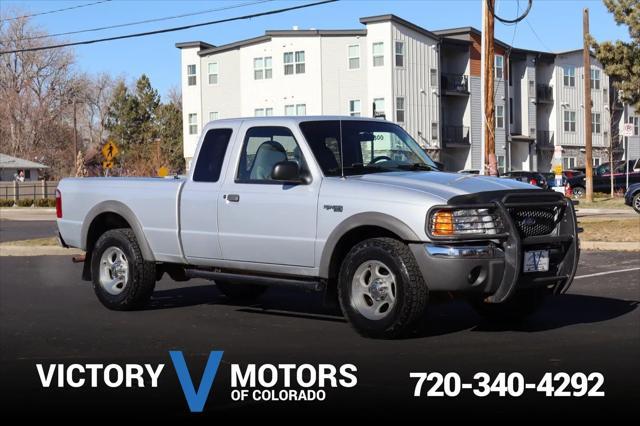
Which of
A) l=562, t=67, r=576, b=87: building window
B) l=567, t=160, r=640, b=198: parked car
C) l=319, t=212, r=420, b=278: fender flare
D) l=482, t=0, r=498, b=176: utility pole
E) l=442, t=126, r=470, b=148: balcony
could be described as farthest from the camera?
l=562, t=67, r=576, b=87: building window

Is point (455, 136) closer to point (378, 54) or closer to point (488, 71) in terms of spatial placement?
point (378, 54)

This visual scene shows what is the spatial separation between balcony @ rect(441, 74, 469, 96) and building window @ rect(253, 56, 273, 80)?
1093 cm

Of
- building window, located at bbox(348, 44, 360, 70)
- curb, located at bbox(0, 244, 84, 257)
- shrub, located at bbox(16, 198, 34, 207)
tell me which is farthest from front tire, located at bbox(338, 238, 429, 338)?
shrub, located at bbox(16, 198, 34, 207)

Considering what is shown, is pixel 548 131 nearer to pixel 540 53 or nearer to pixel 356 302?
pixel 540 53

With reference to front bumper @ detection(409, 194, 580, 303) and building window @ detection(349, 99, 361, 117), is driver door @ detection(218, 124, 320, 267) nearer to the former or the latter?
front bumper @ detection(409, 194, 580, 303)

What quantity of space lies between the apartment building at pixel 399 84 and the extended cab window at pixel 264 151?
1622 inches

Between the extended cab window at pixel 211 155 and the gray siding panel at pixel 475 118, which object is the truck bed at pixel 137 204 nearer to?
the extended cab window at pixel 211 155

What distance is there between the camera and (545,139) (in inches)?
2628

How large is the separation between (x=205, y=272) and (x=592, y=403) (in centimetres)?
464

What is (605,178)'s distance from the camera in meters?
43.1

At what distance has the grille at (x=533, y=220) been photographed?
7875 millimetres

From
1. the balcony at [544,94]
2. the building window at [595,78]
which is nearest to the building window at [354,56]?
the balcony at [544,94]

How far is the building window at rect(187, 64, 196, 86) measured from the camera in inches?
2313

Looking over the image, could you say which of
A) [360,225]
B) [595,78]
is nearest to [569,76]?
[595,78]
